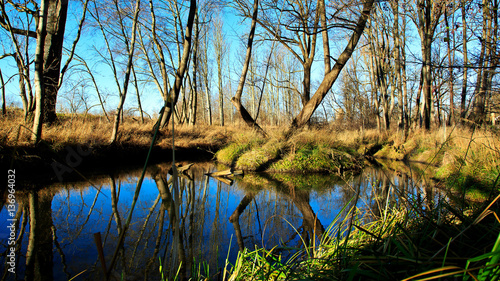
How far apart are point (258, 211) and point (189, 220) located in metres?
0.97

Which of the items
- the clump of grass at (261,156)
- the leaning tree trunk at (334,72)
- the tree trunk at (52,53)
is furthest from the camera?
the clump of grass at (261,156)

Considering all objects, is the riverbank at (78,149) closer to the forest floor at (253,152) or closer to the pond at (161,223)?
the forest floor at (253,152)

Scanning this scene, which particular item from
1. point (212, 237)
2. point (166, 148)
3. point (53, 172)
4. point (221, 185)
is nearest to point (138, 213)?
point (212, 237)

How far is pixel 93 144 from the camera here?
290 inches

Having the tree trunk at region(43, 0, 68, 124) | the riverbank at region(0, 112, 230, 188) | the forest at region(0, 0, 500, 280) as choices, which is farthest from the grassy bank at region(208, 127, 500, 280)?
the tree trunk at region(43, 0, 68, 124)

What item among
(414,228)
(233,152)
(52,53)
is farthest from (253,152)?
(414,228)

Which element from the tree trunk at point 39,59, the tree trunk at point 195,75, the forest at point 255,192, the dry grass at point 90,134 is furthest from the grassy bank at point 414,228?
the tree trunk at point 195,75

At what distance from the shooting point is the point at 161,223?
2.92 meters

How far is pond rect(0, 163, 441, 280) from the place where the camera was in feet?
6.55

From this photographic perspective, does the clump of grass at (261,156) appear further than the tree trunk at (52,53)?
Yes

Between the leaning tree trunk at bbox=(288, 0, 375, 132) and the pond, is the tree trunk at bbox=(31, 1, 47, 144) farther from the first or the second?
the leaning tree trunk at bbox=(288, 0, 375, 132)

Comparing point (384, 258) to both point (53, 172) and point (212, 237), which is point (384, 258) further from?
point (53, 172)

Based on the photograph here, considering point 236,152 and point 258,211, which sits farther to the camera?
point 236,152

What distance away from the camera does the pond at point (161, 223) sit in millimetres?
1997
